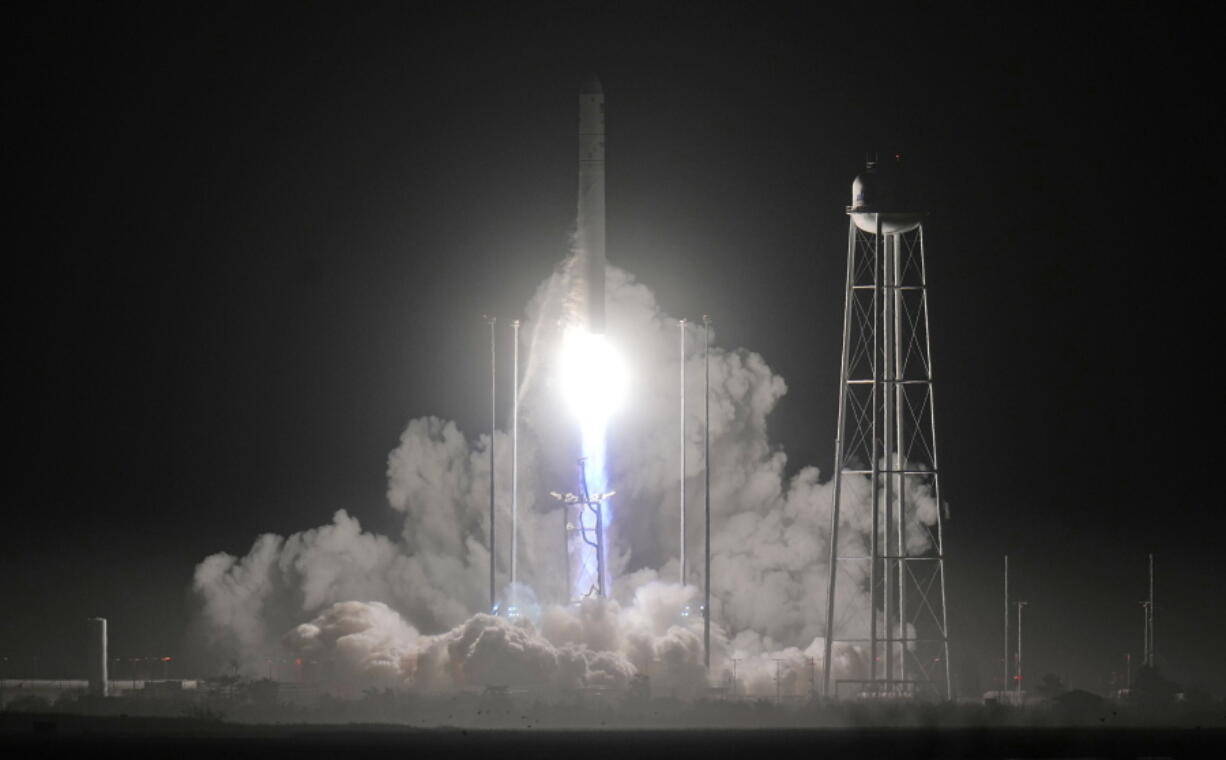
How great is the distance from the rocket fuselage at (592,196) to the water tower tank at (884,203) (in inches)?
356

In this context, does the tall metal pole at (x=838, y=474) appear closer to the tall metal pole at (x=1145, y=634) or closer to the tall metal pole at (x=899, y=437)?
the tall metal pole at (x=899, y=437)

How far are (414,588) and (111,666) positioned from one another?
47.9ft

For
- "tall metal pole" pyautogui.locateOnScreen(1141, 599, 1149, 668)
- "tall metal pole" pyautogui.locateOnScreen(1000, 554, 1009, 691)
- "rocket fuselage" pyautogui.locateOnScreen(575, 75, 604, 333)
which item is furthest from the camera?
"tall metal pole" pyautogui.locateOnScreen(1141, 599, 1149, 668)

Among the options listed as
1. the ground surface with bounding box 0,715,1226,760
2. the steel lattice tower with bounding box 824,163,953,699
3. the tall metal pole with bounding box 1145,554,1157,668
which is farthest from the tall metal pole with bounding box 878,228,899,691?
the tall metal pole with bounding box 1145,554,1157,668

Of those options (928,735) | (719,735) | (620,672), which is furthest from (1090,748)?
(620,672)

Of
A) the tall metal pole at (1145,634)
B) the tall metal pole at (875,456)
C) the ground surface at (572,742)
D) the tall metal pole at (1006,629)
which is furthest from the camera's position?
the tall metal pole at (1145,634)

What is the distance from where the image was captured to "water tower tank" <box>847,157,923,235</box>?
312ft

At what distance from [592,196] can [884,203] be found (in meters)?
10.4

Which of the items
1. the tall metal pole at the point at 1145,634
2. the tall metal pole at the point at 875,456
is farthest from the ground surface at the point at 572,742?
the tall metal pole at the point at 1145,634

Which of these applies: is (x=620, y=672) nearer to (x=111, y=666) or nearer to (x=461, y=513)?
(x=461, y=513)

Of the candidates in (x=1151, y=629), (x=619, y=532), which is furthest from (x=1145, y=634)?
(x=619, y=532)

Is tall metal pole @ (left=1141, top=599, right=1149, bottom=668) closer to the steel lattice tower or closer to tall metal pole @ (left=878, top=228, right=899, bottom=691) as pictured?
the steel lattice tower

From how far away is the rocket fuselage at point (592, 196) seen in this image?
100 m

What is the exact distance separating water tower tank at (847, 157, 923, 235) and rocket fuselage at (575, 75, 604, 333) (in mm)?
9047
